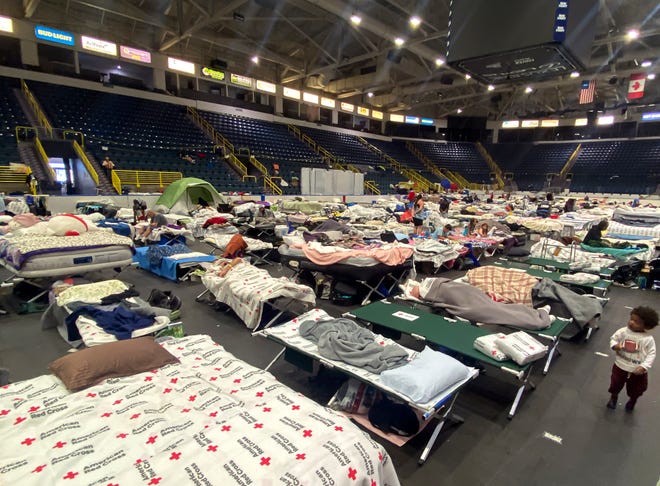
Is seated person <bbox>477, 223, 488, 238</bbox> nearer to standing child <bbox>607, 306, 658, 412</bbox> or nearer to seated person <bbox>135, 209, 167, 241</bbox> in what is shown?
standing child <bbox>607, 306, 658, 412</bbox>

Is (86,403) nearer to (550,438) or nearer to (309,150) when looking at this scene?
(550,438)

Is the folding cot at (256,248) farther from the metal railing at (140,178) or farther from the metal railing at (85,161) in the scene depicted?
the metal railing at (85,161)

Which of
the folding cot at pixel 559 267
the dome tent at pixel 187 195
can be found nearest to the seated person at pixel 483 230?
the folding cot at pixel 559 267

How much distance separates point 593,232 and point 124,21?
20.6 meters

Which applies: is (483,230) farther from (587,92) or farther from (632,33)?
(587,92)

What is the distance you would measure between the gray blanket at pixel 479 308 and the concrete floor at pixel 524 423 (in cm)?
47

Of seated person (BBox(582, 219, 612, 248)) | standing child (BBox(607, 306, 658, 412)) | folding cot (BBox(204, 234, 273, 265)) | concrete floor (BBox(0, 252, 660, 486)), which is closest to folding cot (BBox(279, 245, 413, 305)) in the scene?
folding cot (BBox(204, 234, 273, 265))

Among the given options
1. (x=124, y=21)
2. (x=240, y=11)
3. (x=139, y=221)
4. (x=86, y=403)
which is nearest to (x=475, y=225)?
(x=139, y=221)

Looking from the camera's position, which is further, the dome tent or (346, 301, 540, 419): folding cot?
the dome tent

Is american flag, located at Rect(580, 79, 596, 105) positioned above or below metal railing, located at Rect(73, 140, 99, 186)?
above

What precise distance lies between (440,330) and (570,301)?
5.60 feet

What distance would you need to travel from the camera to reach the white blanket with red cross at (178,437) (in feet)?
4.68

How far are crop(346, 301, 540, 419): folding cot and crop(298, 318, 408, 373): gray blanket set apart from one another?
0.46 m

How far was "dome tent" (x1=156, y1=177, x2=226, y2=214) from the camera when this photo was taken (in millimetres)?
10883
